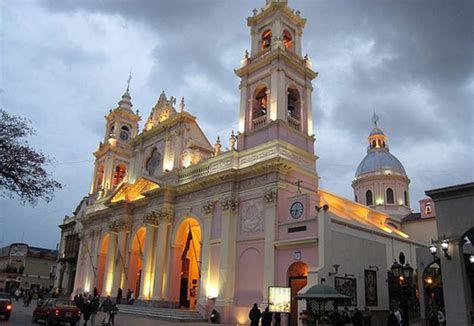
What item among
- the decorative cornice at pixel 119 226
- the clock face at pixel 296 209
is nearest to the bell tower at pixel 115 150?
the decorative cornice at pixel 119 226

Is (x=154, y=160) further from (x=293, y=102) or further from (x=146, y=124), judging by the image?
(x=293, y=102)

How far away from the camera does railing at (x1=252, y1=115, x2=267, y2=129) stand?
25.7 metres

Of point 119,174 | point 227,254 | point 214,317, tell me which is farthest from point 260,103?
point 119,174

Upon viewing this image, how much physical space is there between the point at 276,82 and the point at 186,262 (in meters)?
13.9

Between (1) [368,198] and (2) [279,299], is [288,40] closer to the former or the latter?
(2) [279,299]

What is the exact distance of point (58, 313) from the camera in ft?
57.2

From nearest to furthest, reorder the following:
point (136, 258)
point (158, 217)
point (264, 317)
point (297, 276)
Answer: point (264, 317) < point (297, 276) < point (158, 217) < point (136, 258)

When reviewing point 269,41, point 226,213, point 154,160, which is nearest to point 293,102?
point 269,41

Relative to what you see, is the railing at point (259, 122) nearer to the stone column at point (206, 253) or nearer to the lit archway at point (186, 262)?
the stone column at point (206, 253)

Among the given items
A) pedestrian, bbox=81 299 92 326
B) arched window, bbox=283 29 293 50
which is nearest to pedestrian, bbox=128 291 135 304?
pedestrian, bbox=81 299 92 326

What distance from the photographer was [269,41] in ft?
94.6

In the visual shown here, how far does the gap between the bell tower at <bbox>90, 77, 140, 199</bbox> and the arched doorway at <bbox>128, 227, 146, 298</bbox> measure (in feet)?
29.3

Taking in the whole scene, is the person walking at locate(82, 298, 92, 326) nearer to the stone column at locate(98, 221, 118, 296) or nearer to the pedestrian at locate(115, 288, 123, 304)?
the pedestrian at locate(115, 288, 123, 304)

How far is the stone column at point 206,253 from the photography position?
24.0 metres
